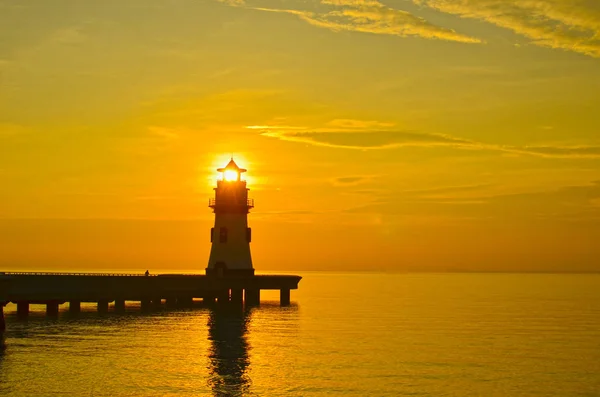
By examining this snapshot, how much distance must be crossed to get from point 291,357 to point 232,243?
1378 inches

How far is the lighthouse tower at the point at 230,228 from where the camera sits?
7838 cm

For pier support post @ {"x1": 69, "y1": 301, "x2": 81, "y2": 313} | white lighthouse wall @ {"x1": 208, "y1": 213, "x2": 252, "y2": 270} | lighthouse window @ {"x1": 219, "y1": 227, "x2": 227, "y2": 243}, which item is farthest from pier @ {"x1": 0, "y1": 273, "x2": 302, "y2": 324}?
lighthouse window @ {"x1": 219, "y1": 227, "x2": 227, "y2": 243}

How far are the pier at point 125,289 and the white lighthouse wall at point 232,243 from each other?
5.31 ft

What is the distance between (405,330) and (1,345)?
29815mm

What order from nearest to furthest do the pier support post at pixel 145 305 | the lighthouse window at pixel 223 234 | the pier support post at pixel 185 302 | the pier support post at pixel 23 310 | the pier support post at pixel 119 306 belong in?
the pier support post at pixel 23 310, the pier support post at pixel 119 306, the pier support post at pixel 145 305, the lighthouse window at pixel 223 234, the pier support post at pixel 185 302

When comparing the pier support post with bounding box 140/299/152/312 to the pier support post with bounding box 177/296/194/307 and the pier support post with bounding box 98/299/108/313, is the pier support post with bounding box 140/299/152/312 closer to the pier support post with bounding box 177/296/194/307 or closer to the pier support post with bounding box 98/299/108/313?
the pier support post with bounding box 98/299/108/313

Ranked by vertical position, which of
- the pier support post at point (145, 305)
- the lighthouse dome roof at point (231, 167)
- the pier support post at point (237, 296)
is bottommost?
the pier support post at point (145, 305)

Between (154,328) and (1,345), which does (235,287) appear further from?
(1,345)

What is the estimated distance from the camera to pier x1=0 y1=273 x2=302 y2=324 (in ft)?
211

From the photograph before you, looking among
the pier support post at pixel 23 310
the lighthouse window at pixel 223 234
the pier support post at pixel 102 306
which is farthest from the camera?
the lighthouse window at pixel 223 234

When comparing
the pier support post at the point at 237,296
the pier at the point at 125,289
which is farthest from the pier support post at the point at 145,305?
the pier support post at the point at 237,296

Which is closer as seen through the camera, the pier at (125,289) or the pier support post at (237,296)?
the pier at (125,289)

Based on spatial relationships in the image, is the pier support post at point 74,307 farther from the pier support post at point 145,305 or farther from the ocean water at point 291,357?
the pier support post at point 145,305

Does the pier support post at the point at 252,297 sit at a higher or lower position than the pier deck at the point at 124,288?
lower
